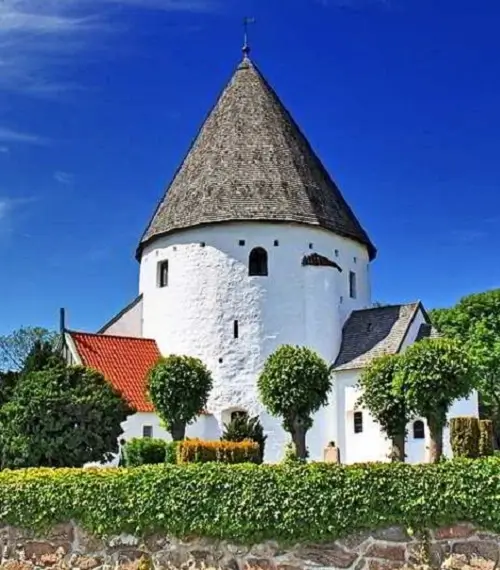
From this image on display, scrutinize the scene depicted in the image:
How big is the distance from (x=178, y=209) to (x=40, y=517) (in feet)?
66.4

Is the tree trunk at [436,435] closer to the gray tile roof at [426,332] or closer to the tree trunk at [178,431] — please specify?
the tree trunk at [178,431]

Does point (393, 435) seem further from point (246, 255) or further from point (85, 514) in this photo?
point (85, 514)

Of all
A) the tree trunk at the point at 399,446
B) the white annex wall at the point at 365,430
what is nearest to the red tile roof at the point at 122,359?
the white annex wall at the point at 365,430

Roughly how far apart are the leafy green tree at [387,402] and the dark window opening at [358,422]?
5.22 m

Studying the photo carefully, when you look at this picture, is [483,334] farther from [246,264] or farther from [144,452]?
[144,452]

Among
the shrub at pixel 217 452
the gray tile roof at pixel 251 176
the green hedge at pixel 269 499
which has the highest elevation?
the gray tile roof at pixel 251 176

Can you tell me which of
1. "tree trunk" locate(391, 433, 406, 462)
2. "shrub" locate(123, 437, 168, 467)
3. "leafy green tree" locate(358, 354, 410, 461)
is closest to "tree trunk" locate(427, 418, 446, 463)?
"leafy green tree" locate(358, 354, 410, 461)

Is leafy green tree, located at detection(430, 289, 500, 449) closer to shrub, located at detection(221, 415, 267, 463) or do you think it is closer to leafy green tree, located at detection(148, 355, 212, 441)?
shrub, located at detection(221, 415, 267, 463)

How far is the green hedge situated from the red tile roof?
15.1m

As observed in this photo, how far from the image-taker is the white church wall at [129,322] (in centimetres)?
3303

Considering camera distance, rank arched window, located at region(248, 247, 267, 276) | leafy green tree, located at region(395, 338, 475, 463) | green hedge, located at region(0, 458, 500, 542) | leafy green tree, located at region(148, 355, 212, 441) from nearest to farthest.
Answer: green hedge, located at region(0, 458, 500, 542), leafy green tree, located at region(395, 338, 475, 463), leafy green tree, located at region(148, 355, 212, 441), arched window, located at region(248, 247, 267, 276)

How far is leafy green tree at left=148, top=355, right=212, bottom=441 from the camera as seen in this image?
80.4 ft

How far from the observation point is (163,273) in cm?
3238

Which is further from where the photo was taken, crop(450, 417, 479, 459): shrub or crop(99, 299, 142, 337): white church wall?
crop(99, 299, 142, 337): white church wall
